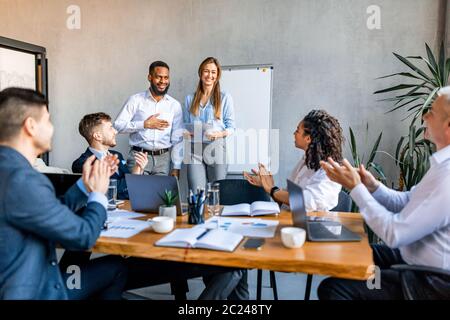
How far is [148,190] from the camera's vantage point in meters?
1.94

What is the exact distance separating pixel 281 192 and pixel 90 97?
124 inches

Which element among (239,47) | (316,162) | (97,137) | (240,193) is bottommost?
(240,193)

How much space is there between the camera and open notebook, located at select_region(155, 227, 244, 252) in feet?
4.52

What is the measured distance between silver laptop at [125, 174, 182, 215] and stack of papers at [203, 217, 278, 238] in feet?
0.76

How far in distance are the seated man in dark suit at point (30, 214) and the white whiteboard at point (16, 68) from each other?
3021 millimetres

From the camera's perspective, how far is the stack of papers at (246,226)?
159 cm

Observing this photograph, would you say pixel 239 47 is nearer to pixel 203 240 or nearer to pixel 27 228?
pixel 203 240

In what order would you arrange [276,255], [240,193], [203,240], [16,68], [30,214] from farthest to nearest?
[16,68]
[240,193]
[203,240]
[276,255]
[30,214]

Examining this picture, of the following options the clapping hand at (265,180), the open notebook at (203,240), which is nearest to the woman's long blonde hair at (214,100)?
the clapping hand at (265,180)

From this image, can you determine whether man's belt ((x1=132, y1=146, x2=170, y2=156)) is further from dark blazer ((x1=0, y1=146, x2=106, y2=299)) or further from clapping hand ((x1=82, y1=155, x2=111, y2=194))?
dark blazer ((x1=0, y1=146, x2=106, y2=299))

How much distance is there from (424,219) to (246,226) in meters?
0.71

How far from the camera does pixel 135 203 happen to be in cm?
200

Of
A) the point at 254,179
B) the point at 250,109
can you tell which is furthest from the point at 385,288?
the point at 250,109

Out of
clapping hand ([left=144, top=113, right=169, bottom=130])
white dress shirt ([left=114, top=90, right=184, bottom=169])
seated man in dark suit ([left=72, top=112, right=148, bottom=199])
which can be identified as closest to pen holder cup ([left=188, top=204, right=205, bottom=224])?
seated man in dark suit ([left=72, top=112, right=148, bottom=199])
